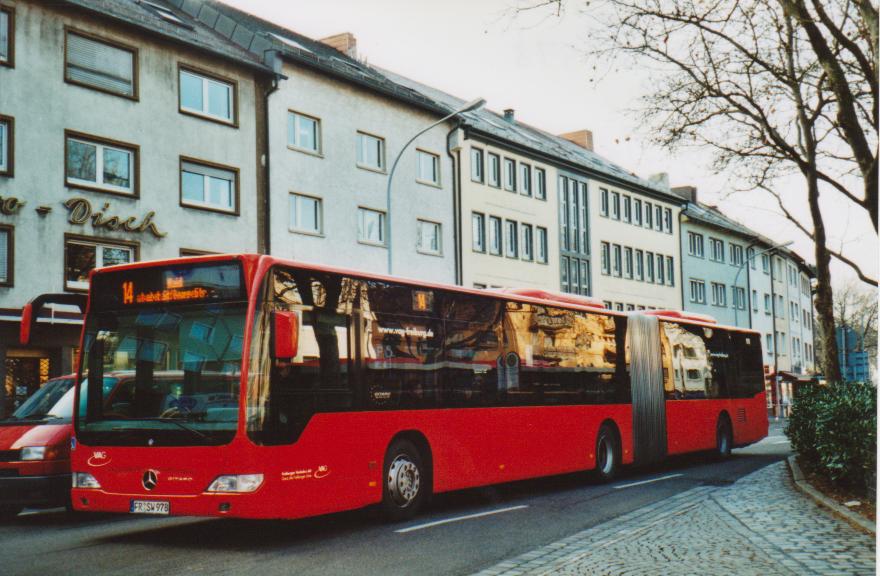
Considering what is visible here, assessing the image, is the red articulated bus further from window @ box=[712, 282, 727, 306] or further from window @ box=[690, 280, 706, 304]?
window @ box=[712, 282, 727, 306]

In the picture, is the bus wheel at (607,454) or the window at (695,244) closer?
the bus wheel at (607,454)

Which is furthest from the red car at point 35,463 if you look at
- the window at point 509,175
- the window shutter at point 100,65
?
the window at point 509,175

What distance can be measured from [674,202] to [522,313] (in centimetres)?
5096

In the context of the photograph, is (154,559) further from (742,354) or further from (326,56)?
(326,56)

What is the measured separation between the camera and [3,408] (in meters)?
25.1

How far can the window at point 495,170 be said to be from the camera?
45.3 metres

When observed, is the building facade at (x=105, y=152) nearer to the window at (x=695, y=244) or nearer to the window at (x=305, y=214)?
the window at (x=305, y=214)

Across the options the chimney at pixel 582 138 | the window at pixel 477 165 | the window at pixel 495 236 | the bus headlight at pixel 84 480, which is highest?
the chimney at pixel 582 138

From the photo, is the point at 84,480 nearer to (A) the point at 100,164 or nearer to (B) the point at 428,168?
(A) the point at 100,164

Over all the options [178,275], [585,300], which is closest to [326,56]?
[585,300]

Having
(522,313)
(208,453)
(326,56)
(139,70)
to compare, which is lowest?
(208,453)

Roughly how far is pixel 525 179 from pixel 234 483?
39437mm

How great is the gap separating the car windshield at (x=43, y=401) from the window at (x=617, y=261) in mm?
44918

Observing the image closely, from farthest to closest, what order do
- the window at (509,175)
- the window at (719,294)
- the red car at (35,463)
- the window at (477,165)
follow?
the window at (719,294) → the window at (509,175) → the window at (477,165) → the red car at (35,463)
